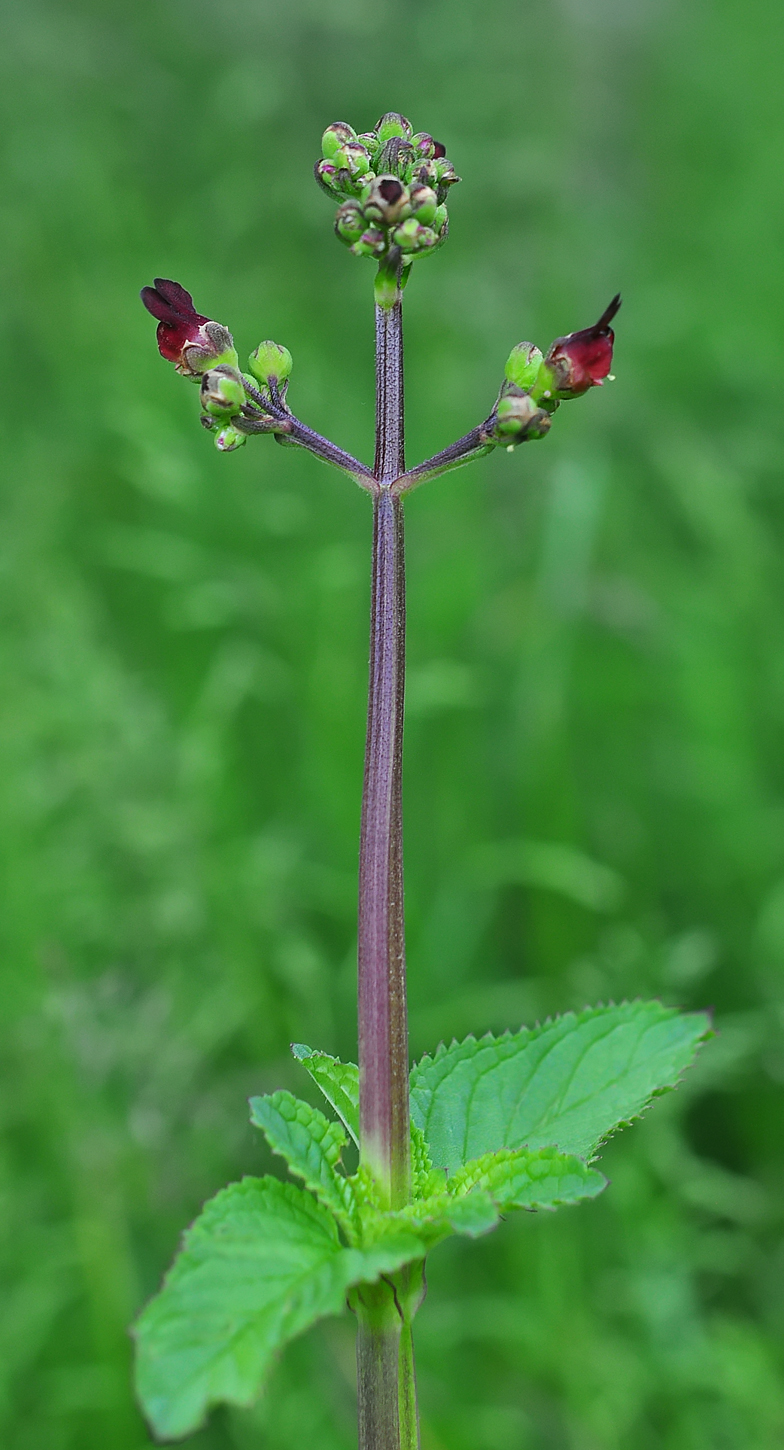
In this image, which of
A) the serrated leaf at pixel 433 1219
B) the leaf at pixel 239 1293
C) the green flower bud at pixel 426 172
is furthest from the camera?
the green flower bud at pixel 426 172

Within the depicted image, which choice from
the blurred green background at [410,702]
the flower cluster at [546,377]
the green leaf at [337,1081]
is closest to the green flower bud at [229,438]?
the flower cluster at [546,377]

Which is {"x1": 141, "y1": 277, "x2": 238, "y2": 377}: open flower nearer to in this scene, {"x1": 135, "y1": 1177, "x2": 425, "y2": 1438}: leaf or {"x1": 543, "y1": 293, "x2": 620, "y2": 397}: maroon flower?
{"x1": 543, "y1": 293, "x2": 620, "y2": 397}: maroon flower

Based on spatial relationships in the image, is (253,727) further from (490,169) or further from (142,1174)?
(490,169)

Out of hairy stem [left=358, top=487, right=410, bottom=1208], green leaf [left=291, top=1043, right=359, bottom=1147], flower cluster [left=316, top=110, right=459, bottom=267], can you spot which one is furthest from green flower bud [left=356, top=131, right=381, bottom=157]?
green leaf [left=291, top=1043, right=359, bottom=1147]

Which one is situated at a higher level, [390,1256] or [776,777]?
[776,777]

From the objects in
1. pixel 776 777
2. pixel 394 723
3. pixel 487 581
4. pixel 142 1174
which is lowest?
pixel 142 1174

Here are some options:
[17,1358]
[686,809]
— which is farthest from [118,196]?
[17,1358]

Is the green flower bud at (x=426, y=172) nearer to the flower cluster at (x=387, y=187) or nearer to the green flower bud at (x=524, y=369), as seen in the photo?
the flower cluster at (x=387, y=187)

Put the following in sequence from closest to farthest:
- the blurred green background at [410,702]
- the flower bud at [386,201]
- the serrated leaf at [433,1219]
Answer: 1. the serrated leaf at [433,1219]
2. the flower bud at [386,201]
3. the blurred green background at [410,702]
